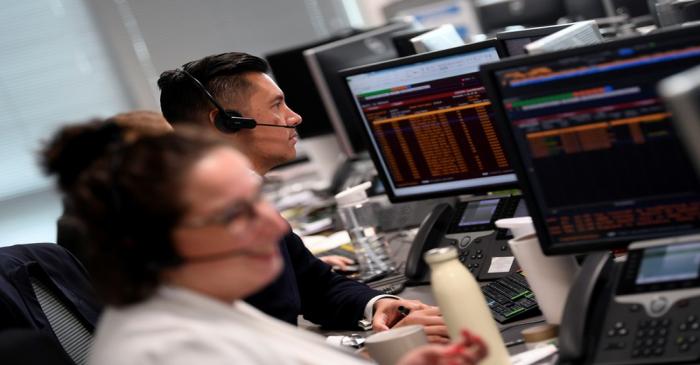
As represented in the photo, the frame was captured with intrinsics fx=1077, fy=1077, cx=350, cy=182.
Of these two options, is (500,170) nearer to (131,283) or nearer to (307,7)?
(131,283)

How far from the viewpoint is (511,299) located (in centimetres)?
213

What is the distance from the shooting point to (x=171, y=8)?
6.04 meters

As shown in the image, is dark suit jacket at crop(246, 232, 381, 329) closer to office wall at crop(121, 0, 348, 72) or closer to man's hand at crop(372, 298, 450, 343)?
man's hand at crop(372, 298, 450, 343)

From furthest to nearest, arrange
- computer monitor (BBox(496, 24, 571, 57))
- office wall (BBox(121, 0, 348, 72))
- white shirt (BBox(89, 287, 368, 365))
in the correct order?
office wall (BBox(121, 0, 348, 72)), computer monitor (BBox(496, 24, 571, 57)), white shirt (BBox(89, 287, 368, 365))

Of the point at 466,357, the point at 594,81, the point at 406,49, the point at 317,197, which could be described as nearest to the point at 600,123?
the point at 594,81

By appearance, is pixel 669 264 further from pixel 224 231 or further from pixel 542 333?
pixel 224 231

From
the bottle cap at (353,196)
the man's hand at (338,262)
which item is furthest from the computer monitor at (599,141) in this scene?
the man's hand at (338,262)

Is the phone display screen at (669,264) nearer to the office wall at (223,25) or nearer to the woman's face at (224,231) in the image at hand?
the woman's face at (224,231)

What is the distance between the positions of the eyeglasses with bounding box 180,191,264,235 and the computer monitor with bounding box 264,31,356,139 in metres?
3.06

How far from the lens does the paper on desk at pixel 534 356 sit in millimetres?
1740

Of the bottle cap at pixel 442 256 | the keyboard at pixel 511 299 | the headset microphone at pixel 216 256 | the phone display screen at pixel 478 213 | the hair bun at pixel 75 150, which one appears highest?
the hair bun at pixel 75 150

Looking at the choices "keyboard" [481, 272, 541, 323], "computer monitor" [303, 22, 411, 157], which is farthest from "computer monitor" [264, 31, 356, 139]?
"keyboard" [481, 272, 541, 323]

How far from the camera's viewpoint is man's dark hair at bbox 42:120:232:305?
1.35m

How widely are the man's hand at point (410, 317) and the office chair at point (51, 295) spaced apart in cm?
61
